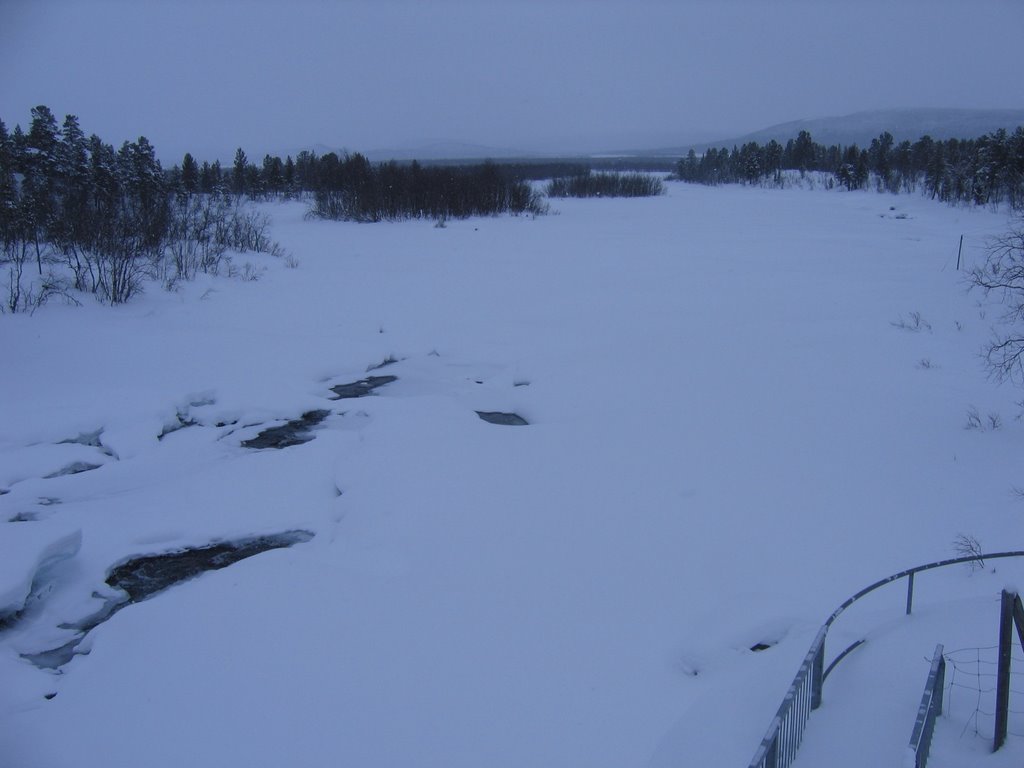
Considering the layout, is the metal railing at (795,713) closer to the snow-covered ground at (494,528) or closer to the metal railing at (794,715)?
the metal railing at (794,715)

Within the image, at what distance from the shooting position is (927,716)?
3260mm

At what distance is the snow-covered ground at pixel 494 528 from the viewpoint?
14.8 feet

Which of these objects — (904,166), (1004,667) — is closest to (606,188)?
(904,166)

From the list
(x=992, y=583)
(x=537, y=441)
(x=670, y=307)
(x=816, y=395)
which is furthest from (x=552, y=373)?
(x=992, y=583)

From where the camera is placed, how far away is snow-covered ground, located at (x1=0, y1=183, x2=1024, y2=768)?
452 centimetres

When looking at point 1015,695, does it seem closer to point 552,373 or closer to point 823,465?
point 823,465

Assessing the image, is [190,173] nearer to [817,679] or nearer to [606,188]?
[606,188]

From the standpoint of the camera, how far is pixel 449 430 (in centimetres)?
938

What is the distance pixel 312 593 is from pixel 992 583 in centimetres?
575

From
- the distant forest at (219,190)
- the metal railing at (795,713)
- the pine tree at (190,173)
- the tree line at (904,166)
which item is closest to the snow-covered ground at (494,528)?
the metal railing at (795,713)

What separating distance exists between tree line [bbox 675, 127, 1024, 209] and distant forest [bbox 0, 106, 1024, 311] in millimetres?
161

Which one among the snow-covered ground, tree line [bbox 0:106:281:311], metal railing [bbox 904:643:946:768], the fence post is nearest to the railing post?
the snow-covered ground

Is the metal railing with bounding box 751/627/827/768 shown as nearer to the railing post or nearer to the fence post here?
the railing post

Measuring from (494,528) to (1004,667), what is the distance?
441 centimetres
